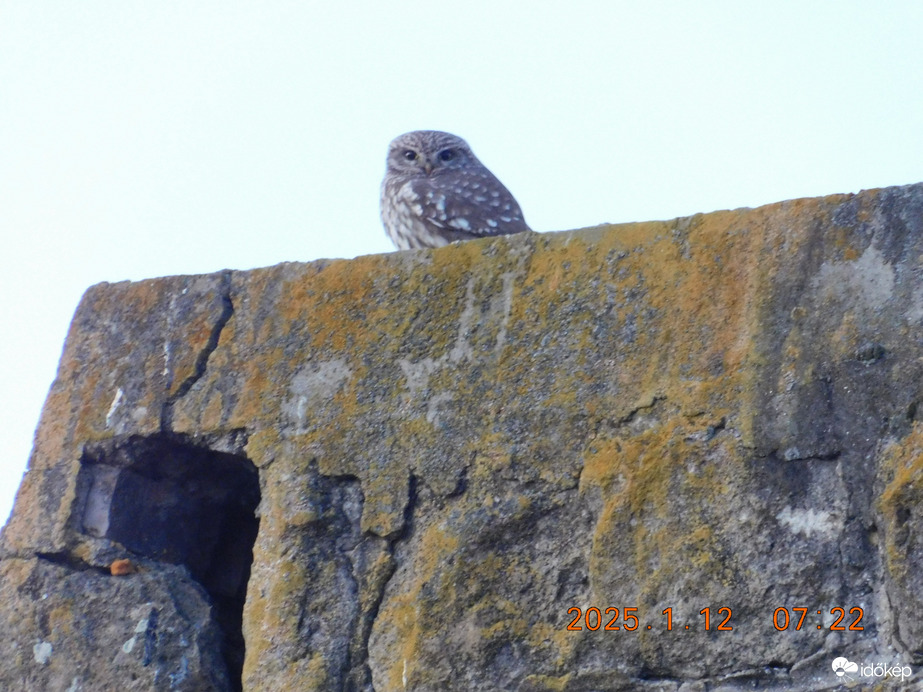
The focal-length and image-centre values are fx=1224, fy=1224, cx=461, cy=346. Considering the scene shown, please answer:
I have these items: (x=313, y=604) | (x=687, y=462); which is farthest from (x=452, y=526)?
(x=687, y=462)

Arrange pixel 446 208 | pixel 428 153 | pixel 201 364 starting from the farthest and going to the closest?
pixel 428 153, pixel 446 208, pixel 201 364

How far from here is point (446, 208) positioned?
15.9 feet

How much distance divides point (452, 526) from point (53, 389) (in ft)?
3.92

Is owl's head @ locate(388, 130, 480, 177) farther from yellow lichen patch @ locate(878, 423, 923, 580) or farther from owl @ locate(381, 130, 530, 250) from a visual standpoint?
yellow lichen patch @ locate(878, 423, 923, 580)

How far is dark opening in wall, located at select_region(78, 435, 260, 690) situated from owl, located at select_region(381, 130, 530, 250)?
179 cm

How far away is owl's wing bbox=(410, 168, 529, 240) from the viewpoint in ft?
15.6

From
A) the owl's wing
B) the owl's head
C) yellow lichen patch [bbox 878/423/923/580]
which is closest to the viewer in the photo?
yellow lichen patch [bbox 878/423/923/580]

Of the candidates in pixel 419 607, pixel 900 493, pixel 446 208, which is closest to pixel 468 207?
pixel 446 208

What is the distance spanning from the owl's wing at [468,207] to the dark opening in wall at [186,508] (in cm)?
180

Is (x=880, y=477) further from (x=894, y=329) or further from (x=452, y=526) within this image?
(x=452, y=526)

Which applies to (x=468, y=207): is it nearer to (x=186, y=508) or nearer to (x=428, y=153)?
(x=428, y=153)

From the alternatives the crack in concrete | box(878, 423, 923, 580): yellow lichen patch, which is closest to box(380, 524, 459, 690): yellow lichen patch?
the crack in concrete

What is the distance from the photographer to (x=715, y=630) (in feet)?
7.77

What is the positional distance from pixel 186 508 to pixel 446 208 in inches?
80.9
